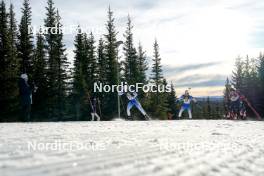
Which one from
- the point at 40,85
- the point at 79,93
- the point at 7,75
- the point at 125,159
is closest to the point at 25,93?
the point at 125,159

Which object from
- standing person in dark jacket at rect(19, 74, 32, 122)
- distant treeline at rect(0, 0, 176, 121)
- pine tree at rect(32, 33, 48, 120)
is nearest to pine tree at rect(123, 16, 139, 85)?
distant treeline at rect(0, 0, 176, 121)

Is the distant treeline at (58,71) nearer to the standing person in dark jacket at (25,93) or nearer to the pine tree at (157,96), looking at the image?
the pine tree at (157,96)

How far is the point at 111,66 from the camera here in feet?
154

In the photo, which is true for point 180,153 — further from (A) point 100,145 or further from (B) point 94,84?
(B) point 94,84

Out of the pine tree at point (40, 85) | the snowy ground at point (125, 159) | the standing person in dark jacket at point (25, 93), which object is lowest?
the snowy ground at point (125, 159)

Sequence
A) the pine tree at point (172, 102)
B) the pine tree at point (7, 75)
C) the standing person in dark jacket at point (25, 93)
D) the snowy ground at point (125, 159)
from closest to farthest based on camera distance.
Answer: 1. the snowy ground at point (125, 159)
2. the standing person in dark jacket at point (25, 93)
3. the pine tree at point (7, 75)
4. the pine tree at point (172, 102)

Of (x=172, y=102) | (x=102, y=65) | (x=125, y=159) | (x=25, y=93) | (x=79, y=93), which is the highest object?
(x=102, y=65)

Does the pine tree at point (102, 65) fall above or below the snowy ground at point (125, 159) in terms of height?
above

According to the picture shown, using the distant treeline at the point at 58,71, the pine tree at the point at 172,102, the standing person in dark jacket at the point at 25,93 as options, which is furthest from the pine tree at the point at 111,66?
the standing person in dark jacket at the point at 25,93

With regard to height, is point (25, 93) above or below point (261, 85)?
below

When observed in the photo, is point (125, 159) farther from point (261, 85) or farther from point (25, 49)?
point (261, 85)

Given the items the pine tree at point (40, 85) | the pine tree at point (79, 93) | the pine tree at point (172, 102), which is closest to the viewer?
the pine tree at point (40, 85)

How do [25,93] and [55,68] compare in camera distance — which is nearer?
[25,93]

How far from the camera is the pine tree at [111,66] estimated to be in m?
44.6
